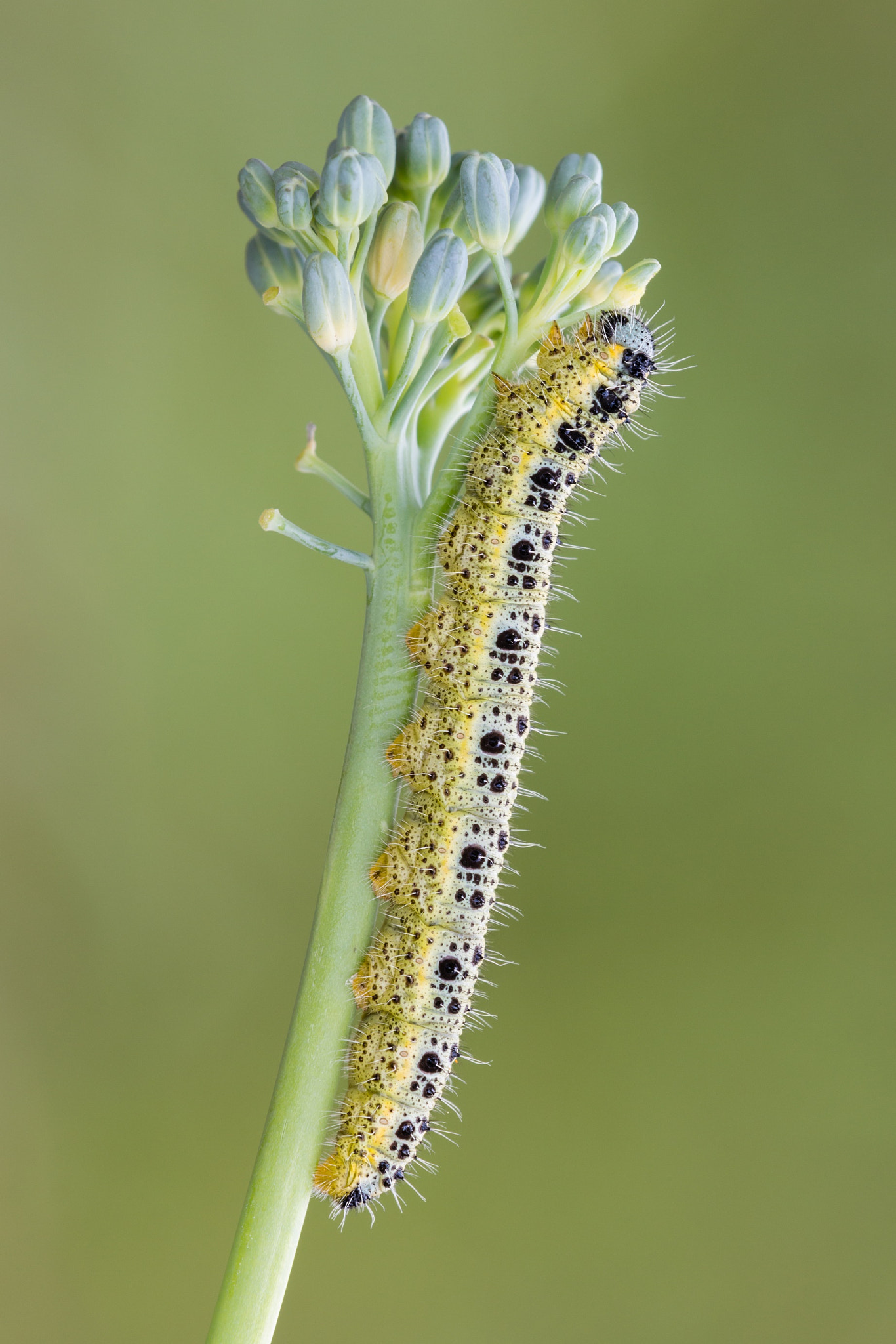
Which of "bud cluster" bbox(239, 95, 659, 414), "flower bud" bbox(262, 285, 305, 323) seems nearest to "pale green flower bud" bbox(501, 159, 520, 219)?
"bud cluster" bbox(239, 95, 659, 414)

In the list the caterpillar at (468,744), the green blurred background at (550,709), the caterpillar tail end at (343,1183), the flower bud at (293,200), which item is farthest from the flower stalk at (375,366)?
the green blurred background at (550,709)

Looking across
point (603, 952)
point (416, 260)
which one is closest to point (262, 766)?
point (603, 952)

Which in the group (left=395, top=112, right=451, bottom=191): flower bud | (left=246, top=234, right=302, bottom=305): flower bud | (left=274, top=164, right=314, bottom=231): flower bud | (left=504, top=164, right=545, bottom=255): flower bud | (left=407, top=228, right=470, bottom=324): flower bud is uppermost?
(left=504, top=164, right=545, bottom=255): flower bud

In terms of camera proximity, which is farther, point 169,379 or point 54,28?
point 169,379

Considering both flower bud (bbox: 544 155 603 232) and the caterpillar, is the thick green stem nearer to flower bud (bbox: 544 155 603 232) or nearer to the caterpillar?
the caterpillar

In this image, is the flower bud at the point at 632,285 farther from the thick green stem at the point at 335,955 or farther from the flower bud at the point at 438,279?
the thick green stem at the point at 335,955

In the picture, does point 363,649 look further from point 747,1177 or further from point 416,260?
point 747,1177
